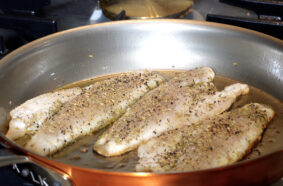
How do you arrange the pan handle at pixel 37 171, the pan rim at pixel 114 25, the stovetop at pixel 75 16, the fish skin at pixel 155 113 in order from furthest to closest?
the stovetop at pixel 75 16
the pan rim at pixel 114 25
the fish skin at pixel 155 113
the pan handle at pixel 37 171

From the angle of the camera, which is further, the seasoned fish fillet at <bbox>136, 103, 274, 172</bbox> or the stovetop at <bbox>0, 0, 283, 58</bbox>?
the stovetop at <bbox>0, 0, 283, 58</bbox>

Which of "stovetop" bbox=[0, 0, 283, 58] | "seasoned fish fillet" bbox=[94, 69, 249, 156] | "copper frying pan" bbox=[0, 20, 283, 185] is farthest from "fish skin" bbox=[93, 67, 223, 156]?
"stovetop" bbox=[0, 0, 283, 58]

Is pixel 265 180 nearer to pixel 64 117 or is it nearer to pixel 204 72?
pixel 204 72

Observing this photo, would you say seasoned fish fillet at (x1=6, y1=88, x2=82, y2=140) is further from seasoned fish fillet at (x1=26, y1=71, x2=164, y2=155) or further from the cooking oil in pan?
Answer: the cooking oil in pan

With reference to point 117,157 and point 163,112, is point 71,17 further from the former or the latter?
point 117,157

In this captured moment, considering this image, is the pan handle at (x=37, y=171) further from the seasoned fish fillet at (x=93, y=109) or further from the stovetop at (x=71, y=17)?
the stovetop at (x=71, y=17)

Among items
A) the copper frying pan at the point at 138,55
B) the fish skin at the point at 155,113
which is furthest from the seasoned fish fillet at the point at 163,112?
the copper frying pan at the point at 138,55

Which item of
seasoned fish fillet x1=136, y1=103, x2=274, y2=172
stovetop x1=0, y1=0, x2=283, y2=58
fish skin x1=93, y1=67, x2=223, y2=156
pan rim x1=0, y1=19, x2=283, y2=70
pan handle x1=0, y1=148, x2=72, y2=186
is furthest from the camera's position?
stovetop x1=0, y1=0, x2=283, y2=58

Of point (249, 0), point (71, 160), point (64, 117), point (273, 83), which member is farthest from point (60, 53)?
point (249, 0)
